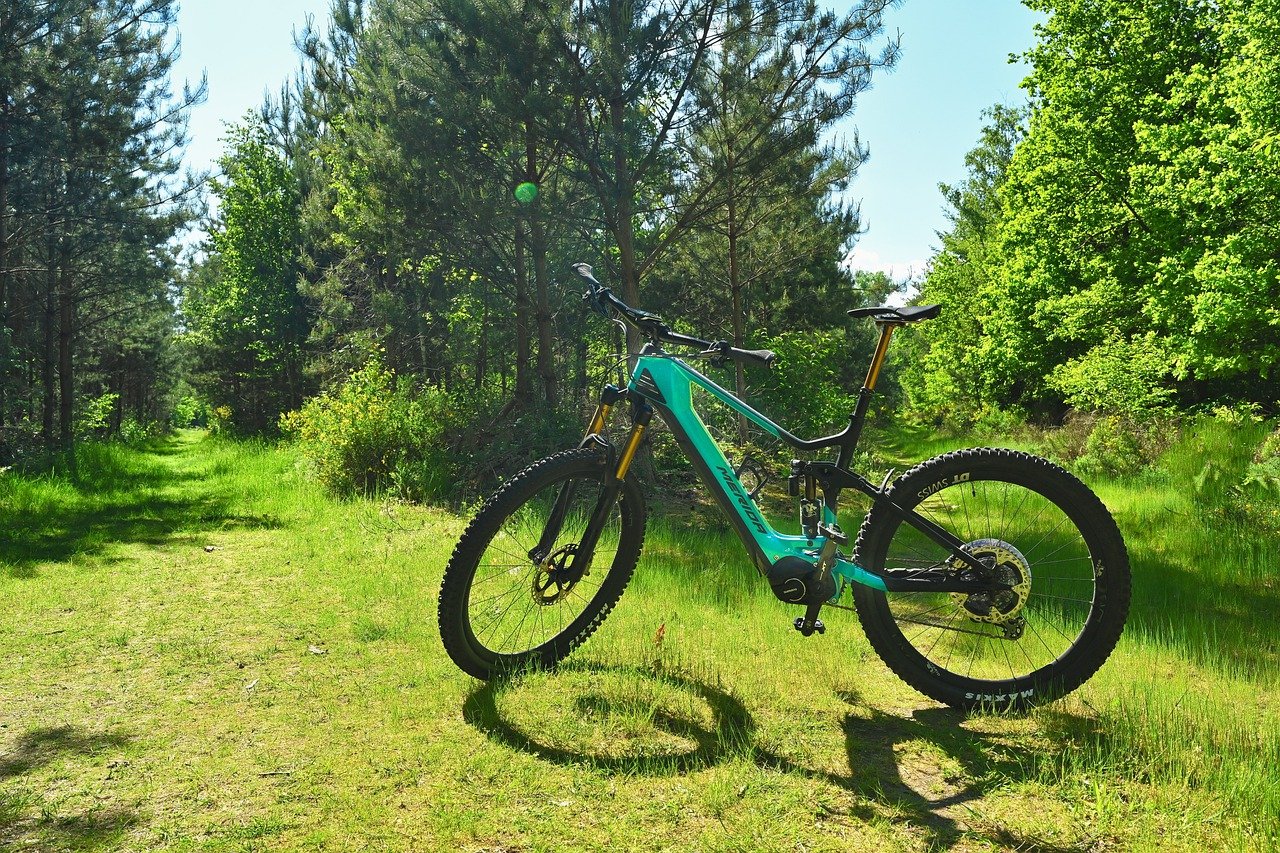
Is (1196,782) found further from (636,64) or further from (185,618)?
(636,64)

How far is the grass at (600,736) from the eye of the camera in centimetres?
215

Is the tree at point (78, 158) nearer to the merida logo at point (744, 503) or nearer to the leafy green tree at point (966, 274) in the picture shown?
the merida logo at point (744, 503)

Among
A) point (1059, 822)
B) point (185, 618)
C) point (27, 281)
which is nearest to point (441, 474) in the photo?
point (185, 618)

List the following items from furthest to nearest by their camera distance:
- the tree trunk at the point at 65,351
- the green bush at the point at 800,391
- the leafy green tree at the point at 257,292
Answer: the leafy green tree at the point at 257,292 → the tree trunk at the point at 65,351 → the green bush at the point at 800,391

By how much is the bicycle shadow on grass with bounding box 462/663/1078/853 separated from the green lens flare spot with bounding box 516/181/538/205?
7471mm

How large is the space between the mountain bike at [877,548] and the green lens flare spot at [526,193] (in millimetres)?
6811

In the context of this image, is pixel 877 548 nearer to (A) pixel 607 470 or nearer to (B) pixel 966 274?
(A) pixel 607 470

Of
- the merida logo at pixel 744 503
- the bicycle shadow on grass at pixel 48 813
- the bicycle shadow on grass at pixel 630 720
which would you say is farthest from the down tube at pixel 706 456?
the bicycle shadow on grass at pixel 48 813

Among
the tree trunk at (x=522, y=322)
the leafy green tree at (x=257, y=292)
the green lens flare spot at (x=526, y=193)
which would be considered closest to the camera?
the green lens flare spot at (x=526, y=193)

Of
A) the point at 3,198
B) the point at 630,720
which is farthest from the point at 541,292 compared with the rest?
the point at 3,198

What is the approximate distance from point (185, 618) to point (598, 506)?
109 inches

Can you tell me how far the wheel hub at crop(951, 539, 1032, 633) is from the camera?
288cm

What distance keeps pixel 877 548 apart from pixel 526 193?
25.5ft

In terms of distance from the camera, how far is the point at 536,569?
3119 millimetres
